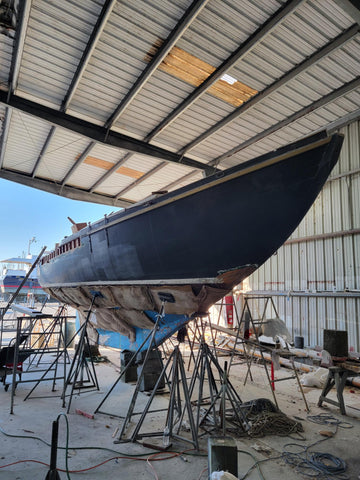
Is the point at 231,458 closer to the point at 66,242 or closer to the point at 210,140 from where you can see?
the point at 66,242

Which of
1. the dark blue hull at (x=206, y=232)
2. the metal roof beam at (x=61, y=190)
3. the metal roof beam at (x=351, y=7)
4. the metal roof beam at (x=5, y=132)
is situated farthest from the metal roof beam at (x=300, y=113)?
the metal roof beam at (x=5, y=132)

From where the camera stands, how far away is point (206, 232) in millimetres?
3928

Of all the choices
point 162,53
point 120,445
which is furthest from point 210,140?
point 120,445

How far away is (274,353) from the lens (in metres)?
5.59

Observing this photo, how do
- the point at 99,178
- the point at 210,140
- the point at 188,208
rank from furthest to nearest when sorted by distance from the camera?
the point at 99,178
the point at 210,140
the point at 188,208

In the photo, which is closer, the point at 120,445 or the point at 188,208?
the point at 120,445

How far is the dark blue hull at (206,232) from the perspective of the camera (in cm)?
337

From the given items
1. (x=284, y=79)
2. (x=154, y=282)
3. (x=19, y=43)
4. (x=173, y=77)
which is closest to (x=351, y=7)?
(x=284, y=79)

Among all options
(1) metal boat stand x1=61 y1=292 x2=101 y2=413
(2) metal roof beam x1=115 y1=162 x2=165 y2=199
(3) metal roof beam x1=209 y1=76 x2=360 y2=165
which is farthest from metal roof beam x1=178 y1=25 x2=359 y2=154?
(1) metal boat stand x1=61 y1=292 x2=101 y2=413

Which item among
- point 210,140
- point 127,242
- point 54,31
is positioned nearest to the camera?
point 127,242

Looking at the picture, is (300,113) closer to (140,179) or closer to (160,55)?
(160,55)

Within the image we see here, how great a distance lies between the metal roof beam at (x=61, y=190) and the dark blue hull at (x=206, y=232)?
7280 mm

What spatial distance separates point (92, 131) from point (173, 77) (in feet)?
8.89

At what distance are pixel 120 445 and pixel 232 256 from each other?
2622mm
